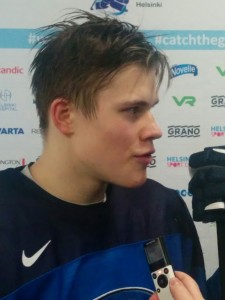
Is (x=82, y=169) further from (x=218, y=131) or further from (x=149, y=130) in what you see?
(x=218, y=131)

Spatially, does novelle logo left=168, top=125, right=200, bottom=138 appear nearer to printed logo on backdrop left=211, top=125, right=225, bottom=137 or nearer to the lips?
printed logo on backdrop left=211, top=125, right=225, bottom=137

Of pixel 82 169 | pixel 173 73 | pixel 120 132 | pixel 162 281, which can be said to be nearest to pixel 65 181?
pixel 82 169

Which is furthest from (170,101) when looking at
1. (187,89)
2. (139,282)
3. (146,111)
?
(139,282)

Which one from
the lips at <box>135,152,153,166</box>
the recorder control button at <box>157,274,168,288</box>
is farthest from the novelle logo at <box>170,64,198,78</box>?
the recorder control button at <box>157,274,168,288</box>

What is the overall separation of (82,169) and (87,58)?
0.67ft

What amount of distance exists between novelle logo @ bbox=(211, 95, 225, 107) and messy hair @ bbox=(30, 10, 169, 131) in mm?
436

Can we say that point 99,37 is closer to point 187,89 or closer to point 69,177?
point 69,177

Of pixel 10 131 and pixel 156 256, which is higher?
Answer: pixel 10 131

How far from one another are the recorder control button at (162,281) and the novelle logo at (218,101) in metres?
0.70

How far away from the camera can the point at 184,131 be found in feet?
3.92

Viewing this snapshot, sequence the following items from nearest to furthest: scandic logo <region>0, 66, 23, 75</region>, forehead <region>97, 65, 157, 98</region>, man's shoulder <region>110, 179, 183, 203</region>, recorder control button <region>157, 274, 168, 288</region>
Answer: recorder control button <region>157, 274, 168, 288</region>
forehead <region>97, 65, 157, 98</region>
man's shoulder <region>110, 179, 183, 203</region>
scandic logo <region>0, 66, 23, 75</region>

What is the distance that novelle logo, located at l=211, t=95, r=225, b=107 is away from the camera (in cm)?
119

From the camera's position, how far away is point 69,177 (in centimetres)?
78

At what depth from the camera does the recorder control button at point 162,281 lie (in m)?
0.59
